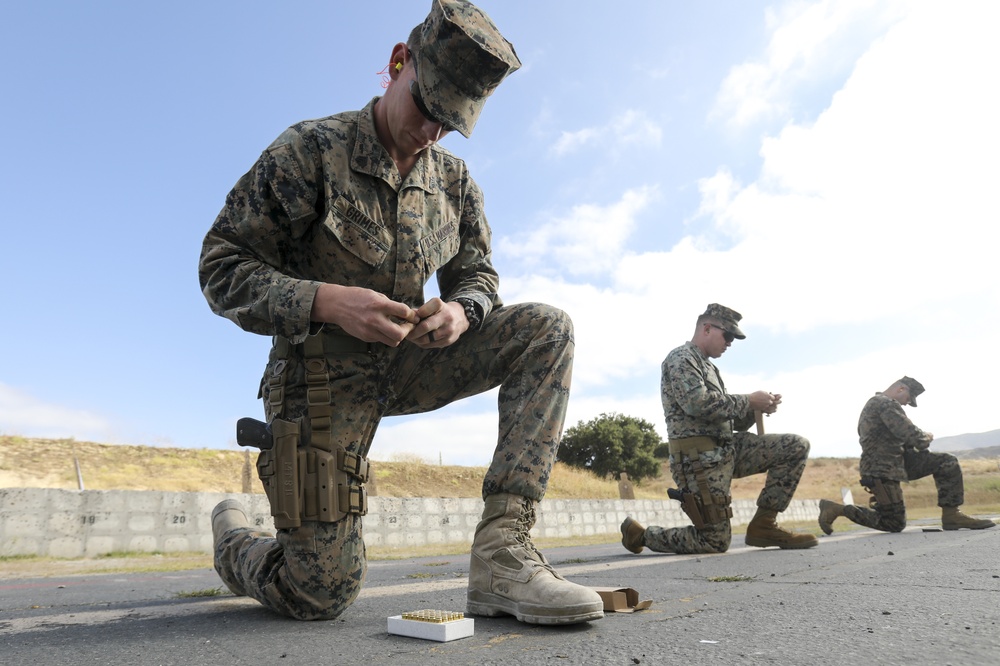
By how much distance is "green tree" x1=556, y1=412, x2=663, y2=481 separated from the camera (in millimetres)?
A: 32844

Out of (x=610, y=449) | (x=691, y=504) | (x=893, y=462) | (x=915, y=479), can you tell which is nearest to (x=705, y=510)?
(x=691, y=504)

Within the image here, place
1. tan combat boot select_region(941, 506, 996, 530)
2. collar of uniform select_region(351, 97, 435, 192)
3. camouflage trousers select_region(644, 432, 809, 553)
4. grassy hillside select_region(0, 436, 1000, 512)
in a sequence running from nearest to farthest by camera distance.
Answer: collar of uniform select_region(351, 97, 435, 192), camouflage trousers select_region(644, 432, 809, 553), tan combat boot select_region(941, 506, 996, 530), grassy hillside select_region(0, 436, 1000, 512)

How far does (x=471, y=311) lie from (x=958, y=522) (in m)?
7.99

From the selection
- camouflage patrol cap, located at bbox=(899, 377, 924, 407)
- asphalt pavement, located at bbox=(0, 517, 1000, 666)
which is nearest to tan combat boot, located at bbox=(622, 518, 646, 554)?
asphalt pavement, located at bbox=(0, 517, 1000, 666)

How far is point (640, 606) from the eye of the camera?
1849 mm

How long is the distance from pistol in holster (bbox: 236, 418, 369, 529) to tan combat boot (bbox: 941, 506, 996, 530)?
318 inches

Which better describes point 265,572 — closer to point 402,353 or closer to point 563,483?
point 402,353

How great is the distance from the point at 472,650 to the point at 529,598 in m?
0.34

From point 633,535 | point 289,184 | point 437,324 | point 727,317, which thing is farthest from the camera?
point 727,317

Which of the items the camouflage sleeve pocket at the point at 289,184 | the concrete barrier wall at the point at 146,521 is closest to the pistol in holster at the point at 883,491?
the concrete barrier wall at the point at 146,521

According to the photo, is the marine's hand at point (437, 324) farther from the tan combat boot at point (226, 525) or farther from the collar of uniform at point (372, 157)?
the tan combat boot at point (226, 525)

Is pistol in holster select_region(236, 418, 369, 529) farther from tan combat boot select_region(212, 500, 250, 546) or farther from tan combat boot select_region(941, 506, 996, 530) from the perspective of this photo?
tan combat boot select_region(941, 506, 996, 530)

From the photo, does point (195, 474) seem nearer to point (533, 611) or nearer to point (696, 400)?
point (696, 400)

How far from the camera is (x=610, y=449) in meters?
32.8
